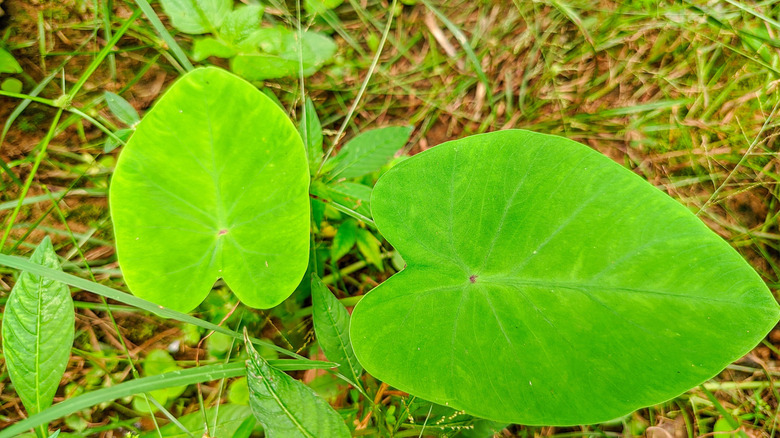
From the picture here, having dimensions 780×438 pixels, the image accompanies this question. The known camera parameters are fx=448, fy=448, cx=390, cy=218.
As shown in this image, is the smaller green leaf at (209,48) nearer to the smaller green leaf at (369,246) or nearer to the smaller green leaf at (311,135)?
the smaller green leaf at (311,135)

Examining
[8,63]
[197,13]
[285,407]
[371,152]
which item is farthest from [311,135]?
[8,63]

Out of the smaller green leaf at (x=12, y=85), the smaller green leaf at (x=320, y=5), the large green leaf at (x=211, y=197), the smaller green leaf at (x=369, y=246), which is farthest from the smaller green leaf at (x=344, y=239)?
the smaller green leaf at (x=12, y=85)

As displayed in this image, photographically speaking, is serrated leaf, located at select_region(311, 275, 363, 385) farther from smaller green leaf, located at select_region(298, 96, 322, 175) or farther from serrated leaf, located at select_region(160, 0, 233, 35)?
serrated leaf, located at select_region(160, 0, 233, 35)

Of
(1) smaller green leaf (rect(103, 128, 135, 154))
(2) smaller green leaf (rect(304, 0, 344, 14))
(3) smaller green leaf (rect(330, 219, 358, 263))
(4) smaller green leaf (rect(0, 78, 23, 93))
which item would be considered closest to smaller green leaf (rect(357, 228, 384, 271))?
(3) smaller green leaf (rect(330, 219, 358, 263))

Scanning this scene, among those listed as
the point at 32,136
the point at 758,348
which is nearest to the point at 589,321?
the point at 758,348

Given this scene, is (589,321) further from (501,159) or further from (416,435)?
(416,435)

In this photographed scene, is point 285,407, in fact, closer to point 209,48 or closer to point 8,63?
point 209,48
